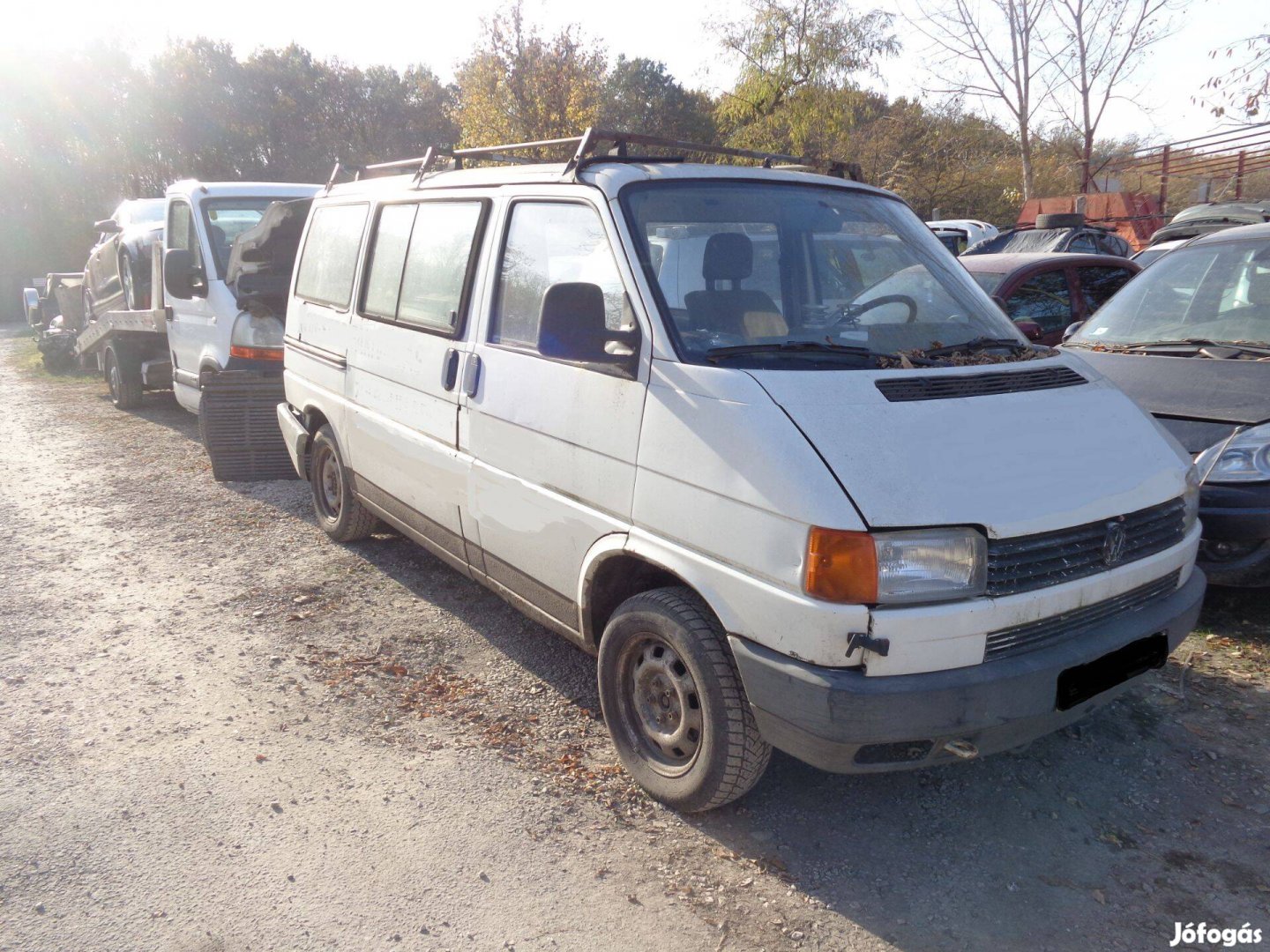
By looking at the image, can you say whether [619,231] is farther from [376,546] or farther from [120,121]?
[120,121]

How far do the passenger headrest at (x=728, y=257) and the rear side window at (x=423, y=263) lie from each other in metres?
1.15

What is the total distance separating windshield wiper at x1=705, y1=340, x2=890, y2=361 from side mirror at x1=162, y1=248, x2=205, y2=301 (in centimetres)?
626

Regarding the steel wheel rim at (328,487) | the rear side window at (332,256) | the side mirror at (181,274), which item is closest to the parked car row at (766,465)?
the rear side window at (332,256)

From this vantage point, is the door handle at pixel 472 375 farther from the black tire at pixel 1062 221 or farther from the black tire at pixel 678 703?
the black tire at pixel 1062 221

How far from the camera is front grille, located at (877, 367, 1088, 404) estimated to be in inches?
121

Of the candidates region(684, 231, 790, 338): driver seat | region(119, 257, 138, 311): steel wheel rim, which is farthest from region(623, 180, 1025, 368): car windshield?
region(119, 257, 138, 311): steel wheel rim

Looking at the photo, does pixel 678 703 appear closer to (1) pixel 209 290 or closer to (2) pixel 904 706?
(2) pixel 904 706

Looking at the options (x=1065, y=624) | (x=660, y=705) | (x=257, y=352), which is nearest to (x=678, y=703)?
(x=660, y=705)

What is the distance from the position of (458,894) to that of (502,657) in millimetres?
1679

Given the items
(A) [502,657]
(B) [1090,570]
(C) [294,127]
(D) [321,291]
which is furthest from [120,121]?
(B) [1090,570]

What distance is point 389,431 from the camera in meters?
4.88

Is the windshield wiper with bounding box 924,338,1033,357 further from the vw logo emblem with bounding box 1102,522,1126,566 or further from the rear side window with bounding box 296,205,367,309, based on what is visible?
the rear side window with bounding box 296,205,367,309

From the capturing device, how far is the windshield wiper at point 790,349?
3221 millimetres

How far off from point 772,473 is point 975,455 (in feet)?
1.97
